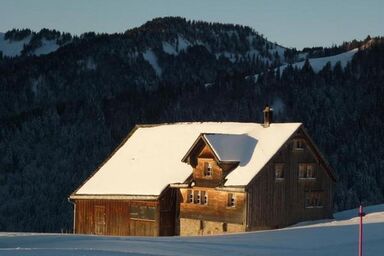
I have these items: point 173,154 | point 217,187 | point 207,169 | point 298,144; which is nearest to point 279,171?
point 298,144

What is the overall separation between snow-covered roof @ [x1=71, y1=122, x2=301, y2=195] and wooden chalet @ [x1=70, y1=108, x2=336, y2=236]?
9 centimetres

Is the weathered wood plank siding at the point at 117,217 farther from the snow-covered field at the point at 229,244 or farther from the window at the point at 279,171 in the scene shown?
the snow-covered field at the point at 229,244

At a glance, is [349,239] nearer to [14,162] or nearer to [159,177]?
[159,177]

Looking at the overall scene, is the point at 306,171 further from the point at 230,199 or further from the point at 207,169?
the point at 207,169

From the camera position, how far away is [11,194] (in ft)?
525

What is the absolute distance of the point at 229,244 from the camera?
36156 millimetres

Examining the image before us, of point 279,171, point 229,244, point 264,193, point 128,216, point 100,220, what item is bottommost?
point 100,220

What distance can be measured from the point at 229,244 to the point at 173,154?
21.5 m

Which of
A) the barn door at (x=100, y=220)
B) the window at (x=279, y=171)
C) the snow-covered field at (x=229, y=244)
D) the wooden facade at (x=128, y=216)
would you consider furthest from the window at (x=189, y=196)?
the snow-covered field at (x=229, y=244)

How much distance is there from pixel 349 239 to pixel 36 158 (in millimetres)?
154008

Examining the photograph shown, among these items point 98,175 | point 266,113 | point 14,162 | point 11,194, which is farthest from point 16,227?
point 266,113

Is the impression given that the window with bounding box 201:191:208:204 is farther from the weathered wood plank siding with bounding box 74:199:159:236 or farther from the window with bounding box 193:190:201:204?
the weathered wood plank siding with bounding box 74:199:159:236

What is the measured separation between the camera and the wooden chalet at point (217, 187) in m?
49.5

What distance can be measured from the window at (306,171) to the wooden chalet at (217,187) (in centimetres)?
7
